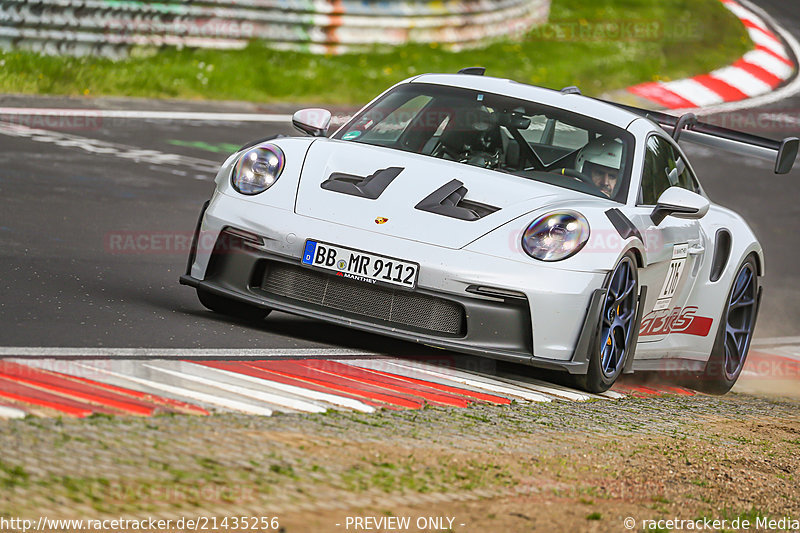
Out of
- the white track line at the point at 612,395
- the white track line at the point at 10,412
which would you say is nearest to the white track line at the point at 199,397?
the white track line at the point at 10,412

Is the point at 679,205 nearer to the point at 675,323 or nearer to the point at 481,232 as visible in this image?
the point at 675,323

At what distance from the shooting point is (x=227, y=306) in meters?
7.08

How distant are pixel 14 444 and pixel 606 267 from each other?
10.1 feet

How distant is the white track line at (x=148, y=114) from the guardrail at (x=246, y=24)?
141 centimetres

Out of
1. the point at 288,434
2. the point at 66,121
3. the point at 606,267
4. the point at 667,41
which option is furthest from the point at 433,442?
the point at 667,41

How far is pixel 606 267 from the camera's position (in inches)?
249

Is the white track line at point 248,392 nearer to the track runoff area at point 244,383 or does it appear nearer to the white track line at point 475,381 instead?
the track runoff area at point 244,383

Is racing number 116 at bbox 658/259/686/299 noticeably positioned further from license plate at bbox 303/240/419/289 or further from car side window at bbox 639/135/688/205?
license plate at bbox 303/240/419/289

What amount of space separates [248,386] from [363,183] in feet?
5.28

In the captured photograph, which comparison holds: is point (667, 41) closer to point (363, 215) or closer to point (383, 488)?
point (363, 215)

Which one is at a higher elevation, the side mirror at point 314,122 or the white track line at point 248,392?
the side mirror at point 314,122

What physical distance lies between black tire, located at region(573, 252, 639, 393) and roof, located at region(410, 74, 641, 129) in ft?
3.88

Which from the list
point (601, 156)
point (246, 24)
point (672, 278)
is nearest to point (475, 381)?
point (672, 278)

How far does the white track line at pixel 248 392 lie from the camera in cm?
502
